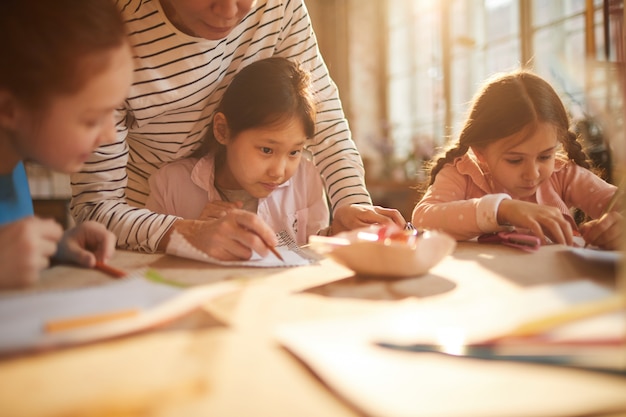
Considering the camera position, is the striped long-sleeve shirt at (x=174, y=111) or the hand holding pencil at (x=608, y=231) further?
the striped long-sleeve shirt at (x=174, y=111)

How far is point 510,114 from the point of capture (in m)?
1.26

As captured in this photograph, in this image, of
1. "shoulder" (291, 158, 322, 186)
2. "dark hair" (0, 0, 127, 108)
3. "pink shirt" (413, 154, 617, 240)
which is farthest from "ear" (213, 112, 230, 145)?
"dark hair" (0, 0, 127, 108)

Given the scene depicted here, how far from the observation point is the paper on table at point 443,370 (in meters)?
0.29

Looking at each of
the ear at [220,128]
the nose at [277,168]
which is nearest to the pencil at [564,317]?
the nose at [277,168]

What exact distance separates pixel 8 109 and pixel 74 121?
0.30ft

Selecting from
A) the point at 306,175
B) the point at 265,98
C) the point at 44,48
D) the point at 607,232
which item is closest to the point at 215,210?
the point at 265,98

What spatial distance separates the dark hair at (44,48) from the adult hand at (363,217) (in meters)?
0.55

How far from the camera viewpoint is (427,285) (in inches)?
24.0

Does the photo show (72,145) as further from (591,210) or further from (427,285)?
(591,210)

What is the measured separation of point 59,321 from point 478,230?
794mm

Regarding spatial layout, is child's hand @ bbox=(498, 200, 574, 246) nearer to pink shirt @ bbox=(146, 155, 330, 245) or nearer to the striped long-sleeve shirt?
the striped long-sleeve shirt

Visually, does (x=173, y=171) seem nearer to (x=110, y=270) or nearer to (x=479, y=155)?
(x=110, y=270)

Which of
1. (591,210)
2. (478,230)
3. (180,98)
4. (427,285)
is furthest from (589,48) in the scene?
(427,285)

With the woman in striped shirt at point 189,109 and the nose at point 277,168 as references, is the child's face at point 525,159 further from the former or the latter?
the nose at point 277,168
